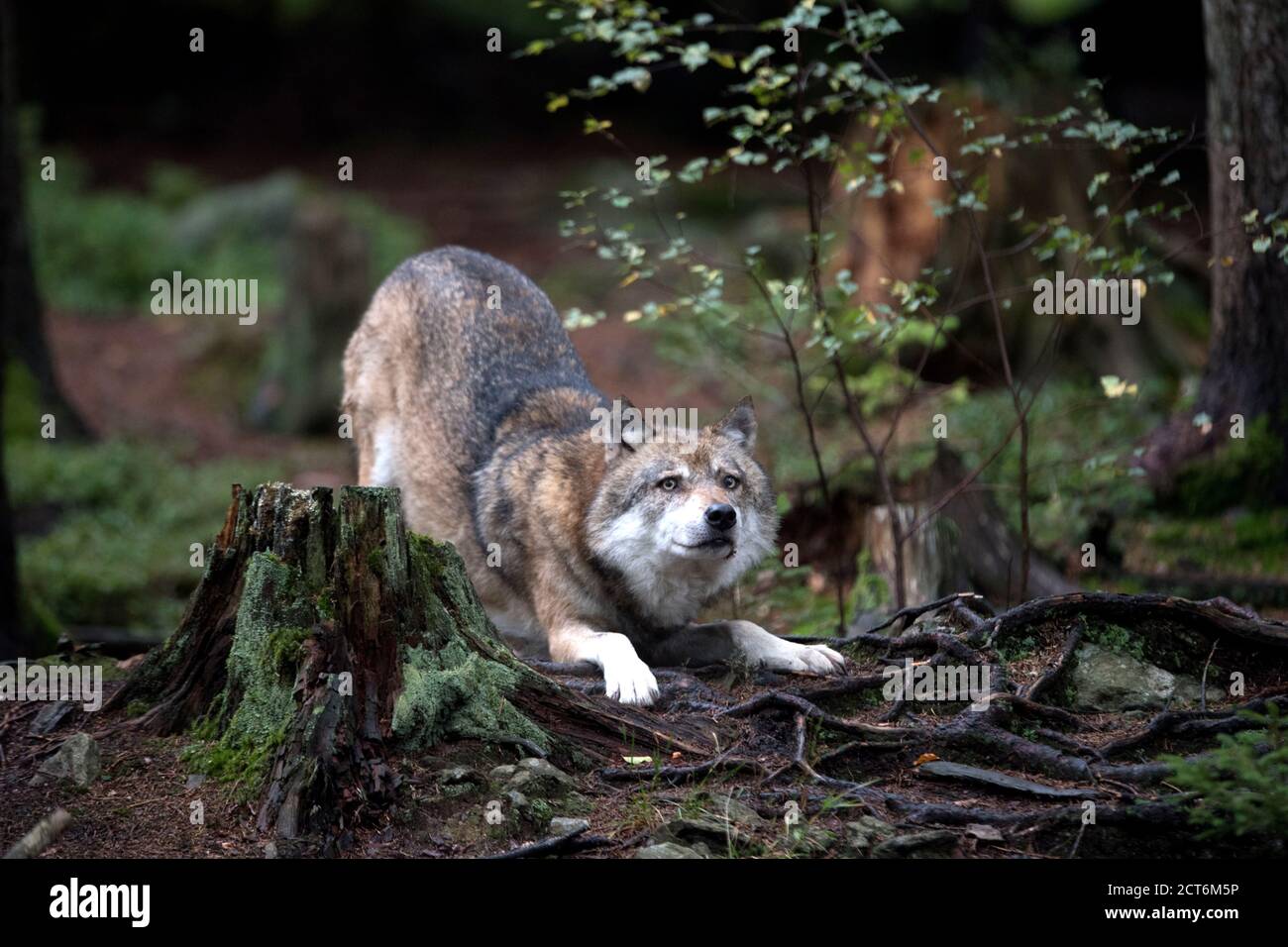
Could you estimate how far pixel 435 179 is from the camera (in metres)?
26.2

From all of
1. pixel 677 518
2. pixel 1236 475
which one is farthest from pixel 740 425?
pixel 1236 475

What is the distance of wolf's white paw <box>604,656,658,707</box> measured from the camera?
560 cm

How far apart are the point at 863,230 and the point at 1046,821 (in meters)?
10.0

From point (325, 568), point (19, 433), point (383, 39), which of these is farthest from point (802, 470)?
point (383, 39)

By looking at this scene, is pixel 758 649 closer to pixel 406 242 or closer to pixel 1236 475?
pixel 1236 475

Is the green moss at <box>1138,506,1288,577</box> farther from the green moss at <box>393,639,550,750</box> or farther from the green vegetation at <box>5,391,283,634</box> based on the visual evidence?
the green vegetation at <box>5,391,283,634</box>

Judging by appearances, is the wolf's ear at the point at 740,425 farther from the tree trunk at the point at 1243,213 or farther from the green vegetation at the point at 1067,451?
the tree trunk at the point at 1243,213

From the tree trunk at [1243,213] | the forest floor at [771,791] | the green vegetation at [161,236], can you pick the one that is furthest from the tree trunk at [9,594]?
the green vegetation at [161,236]

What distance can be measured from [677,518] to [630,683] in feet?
3.15

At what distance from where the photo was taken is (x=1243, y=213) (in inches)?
301

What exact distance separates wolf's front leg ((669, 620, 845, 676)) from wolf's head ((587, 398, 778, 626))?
0.17 meters

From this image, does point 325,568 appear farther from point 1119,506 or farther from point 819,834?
point 1119,506

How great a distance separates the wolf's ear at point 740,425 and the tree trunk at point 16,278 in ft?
30.8

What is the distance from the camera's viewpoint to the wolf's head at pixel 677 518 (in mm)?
6234
